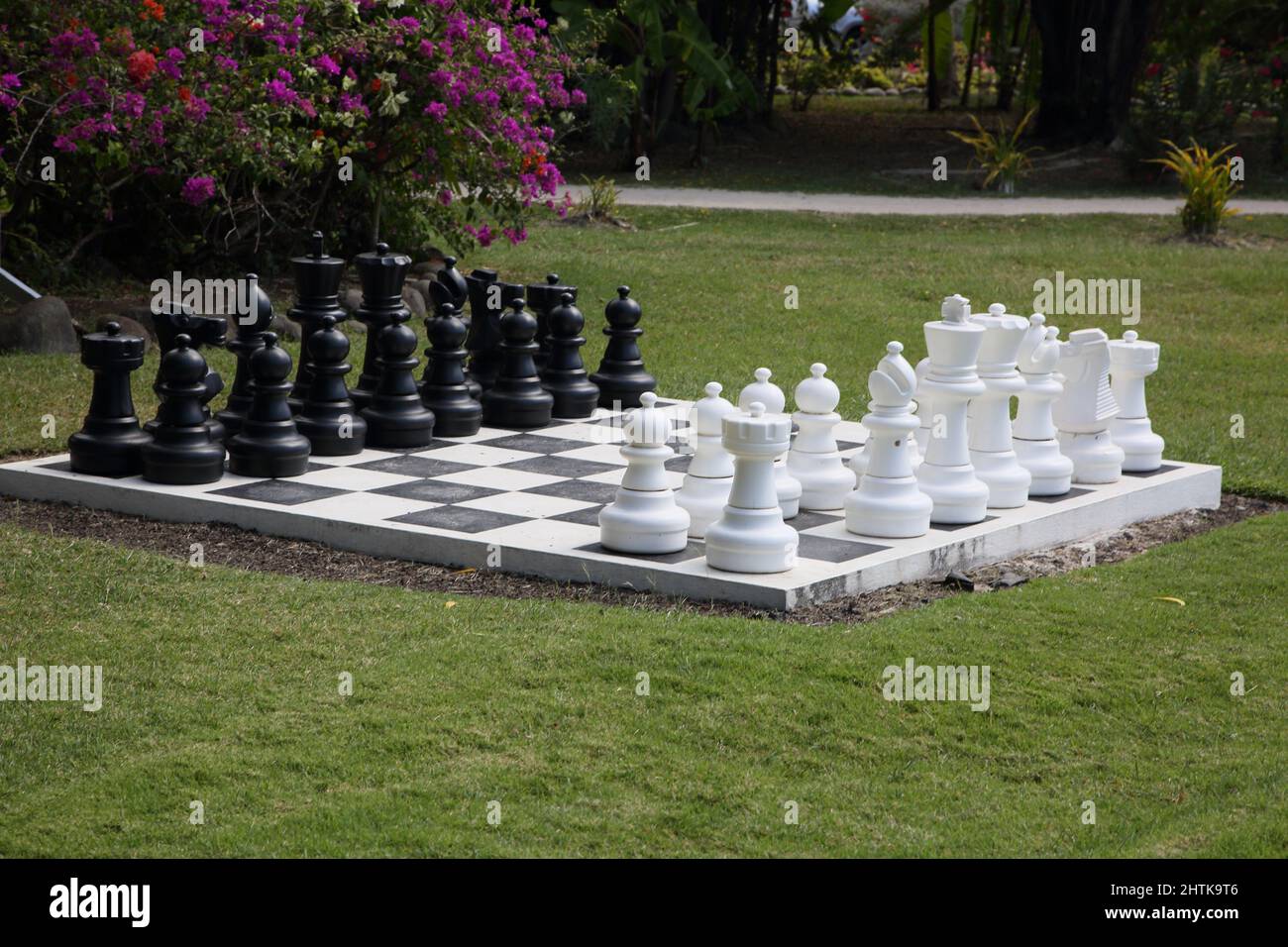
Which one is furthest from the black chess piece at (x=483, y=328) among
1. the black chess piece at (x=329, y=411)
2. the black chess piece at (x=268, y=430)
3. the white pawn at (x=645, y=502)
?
the white pawn at (x=645, y=502)

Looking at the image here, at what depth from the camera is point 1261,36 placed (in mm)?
21891

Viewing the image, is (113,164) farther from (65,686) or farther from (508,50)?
(65,686)

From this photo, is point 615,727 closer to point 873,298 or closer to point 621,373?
point 621,373

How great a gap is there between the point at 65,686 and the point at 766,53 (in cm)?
2149

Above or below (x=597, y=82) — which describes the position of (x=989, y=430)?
below

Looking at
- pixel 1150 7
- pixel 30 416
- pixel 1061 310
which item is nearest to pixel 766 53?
pixel 1150 7

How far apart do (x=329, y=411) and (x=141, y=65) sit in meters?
3.46

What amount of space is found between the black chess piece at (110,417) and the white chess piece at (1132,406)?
12.1 feet

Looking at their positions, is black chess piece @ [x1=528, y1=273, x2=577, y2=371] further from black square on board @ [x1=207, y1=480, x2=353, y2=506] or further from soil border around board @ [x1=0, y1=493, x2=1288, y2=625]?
soil border around board @ [x1=0, y1=493, x2=1288, y2=625]

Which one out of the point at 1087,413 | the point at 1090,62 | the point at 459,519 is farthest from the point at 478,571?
the point at 1090,62

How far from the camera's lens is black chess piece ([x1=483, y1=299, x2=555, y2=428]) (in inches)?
282

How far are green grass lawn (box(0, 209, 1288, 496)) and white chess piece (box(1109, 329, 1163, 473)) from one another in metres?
0.51

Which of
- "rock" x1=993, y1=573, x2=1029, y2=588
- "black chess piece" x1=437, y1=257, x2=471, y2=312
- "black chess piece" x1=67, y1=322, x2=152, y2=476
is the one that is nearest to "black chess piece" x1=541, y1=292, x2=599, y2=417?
"black chess piece" x1=437, y1=257, x2=471, y2=312

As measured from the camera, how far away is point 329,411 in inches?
259
